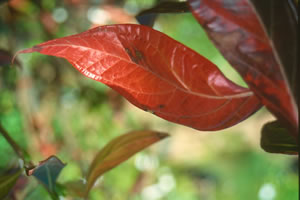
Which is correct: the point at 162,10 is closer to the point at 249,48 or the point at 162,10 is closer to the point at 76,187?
the point at 249,48

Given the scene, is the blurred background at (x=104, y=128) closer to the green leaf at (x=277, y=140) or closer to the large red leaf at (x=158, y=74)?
the large red leaf at (x=158, y=74)

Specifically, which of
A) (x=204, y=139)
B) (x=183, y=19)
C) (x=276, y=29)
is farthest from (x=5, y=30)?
(x=204, y=139)

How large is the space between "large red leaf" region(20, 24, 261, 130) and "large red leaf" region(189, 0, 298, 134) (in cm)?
3

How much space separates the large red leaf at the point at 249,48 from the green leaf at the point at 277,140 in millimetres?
51

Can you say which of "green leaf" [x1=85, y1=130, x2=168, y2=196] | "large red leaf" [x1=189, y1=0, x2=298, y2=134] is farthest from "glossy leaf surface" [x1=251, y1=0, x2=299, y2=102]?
"green leaf" [x1=85, y1=130, x2=168, y2=196]

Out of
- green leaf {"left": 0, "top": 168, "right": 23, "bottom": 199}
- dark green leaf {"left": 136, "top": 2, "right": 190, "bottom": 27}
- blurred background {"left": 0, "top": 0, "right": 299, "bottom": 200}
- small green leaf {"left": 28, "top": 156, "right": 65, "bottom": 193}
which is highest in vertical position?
dark green leaf {"left": 136, "top": 2, "right": 190, "bottom": 27}

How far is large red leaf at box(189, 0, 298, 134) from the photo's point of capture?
21 centimetres

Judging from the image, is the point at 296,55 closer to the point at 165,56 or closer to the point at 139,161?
the point at 165,56

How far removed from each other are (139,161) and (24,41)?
2.25 feet

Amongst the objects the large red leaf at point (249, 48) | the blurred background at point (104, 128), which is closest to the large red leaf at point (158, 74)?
the large red leaf at point (249, 48)

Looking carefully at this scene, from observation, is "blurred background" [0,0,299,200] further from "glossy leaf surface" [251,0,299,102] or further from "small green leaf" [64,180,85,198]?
"glossy leaf surface" [251,0,299,102]

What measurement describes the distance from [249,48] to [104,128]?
121 centimetres

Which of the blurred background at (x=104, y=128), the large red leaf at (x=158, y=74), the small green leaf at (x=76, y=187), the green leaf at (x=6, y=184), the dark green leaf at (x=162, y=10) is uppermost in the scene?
the dark green leaf at (x=162, y=10)

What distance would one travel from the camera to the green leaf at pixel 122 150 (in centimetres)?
34
